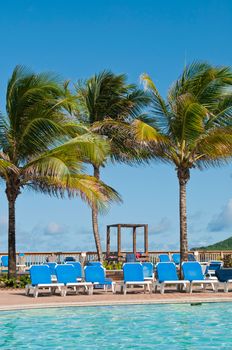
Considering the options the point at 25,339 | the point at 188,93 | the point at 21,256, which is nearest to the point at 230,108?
the point at 188,93

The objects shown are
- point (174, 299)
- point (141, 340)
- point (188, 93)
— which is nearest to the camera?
point (141, 340)

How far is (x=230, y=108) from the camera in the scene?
2450cm

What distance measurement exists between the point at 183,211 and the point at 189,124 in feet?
10.7

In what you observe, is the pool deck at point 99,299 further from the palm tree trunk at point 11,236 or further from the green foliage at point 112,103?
the green foliage at point 112,103

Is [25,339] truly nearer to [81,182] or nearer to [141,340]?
[141,340]

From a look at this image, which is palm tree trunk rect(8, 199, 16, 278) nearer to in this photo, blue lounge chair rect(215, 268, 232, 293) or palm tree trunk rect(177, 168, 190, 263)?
palm tree trunk rect(177, 168, 190, 263)

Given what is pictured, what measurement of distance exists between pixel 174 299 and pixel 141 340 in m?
5.53

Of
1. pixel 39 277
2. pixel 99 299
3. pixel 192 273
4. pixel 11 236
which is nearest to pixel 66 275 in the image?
pixel 39 277

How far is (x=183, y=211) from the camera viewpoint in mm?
24703

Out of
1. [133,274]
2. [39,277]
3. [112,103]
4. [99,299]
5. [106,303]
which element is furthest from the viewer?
[112,103]

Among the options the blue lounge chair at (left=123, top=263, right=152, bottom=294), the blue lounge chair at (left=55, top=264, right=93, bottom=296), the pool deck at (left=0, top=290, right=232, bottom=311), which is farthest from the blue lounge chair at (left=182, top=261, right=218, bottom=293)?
the blue lounge chair at (left=55, top=264, right=93, bottom=296)

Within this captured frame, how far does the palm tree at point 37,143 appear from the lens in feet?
74.0

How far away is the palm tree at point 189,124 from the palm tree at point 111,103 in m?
5.28

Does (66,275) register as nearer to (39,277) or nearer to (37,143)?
(39,277)
